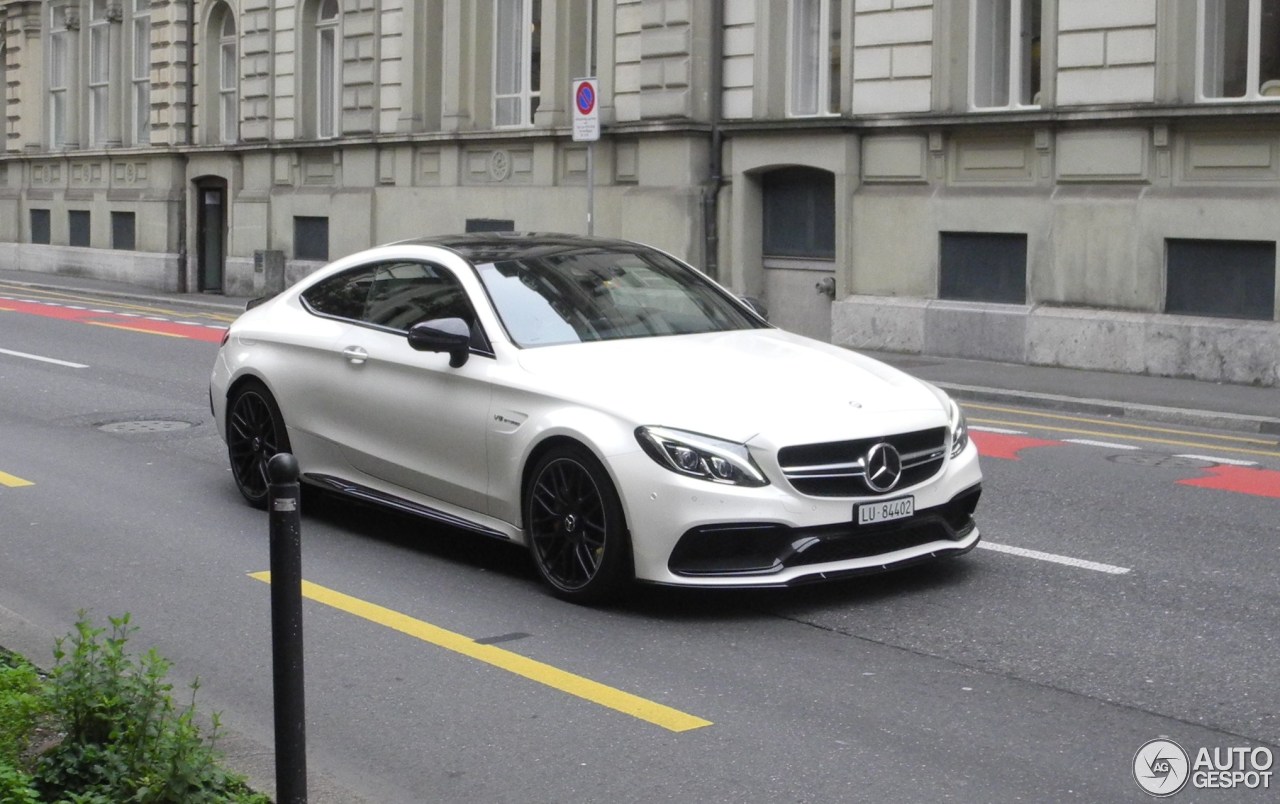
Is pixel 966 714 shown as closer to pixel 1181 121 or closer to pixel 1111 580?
pixel 1111 580

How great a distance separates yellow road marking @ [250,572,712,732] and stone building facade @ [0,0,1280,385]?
12.1 m

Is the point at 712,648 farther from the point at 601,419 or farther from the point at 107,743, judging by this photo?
the point at 107,743

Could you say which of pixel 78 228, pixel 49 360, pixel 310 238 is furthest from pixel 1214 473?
pixel 78 228

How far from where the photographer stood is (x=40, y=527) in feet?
31.4

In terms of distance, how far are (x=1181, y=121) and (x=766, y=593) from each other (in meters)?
11.9

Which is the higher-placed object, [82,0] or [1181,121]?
[82,0]

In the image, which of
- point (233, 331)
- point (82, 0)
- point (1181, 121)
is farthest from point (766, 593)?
point (82, 0)

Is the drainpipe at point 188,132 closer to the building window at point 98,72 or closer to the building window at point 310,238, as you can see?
the building window at point 310,238

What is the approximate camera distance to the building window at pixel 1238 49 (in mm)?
18062

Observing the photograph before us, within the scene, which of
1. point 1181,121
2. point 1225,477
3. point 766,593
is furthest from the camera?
point 1181,121

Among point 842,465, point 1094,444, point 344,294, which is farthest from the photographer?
point 1094,444

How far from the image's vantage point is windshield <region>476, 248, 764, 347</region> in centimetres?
835

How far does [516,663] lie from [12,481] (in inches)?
213

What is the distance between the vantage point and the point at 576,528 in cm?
754
